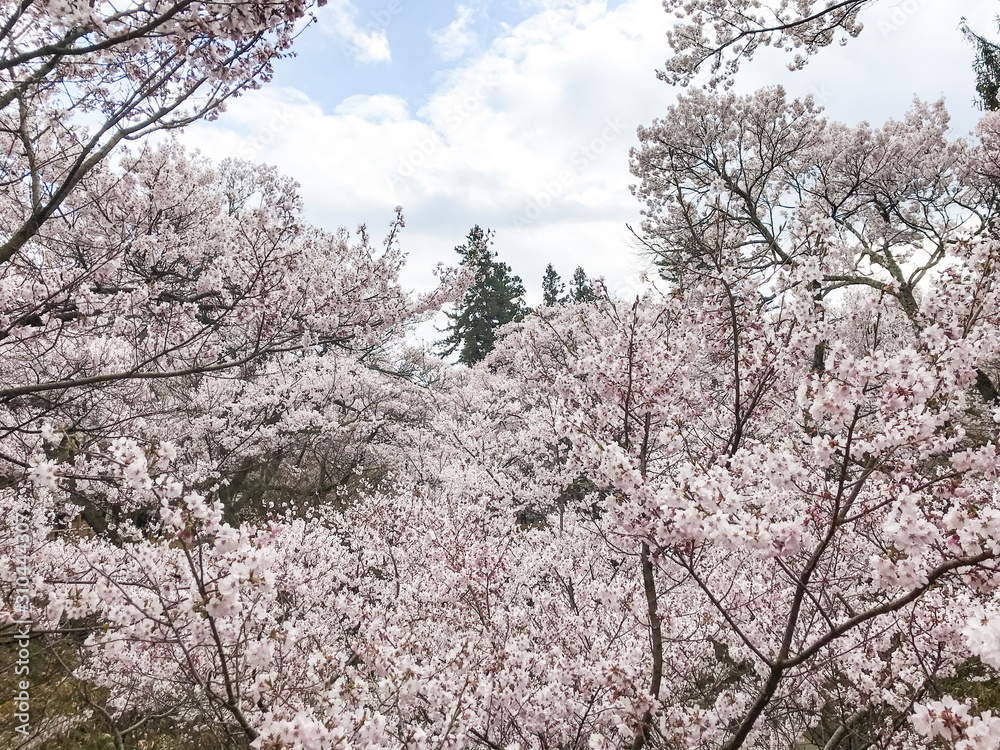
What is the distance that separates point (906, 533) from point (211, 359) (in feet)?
18.6

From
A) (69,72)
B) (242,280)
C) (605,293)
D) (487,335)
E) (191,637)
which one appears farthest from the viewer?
(487,335)

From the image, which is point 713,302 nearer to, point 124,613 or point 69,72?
point 69,72

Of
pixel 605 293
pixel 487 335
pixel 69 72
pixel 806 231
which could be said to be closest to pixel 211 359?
pixel 69 72

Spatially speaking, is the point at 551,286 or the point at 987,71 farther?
the point at 551,286

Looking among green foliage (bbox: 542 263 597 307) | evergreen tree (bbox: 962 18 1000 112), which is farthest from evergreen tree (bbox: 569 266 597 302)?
evergreen tree (bbox: 962 18 1000 112)

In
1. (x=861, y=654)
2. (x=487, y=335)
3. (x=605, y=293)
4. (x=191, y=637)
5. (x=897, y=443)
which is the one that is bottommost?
(x=861, y=654)

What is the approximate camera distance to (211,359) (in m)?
5.42

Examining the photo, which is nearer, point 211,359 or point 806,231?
point 806,231

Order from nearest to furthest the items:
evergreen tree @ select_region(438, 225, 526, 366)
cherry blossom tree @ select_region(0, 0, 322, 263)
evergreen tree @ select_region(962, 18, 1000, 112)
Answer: cherry blossom tree @ select_region(0, 0, 322, 263) → evergreen tree @ select_region(962, 18, 1000, 112) → evergreen tree @ select_region(438, 225, 526, 366)

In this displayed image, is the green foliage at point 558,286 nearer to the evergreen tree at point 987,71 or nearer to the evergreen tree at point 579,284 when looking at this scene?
the evergreen tree at point 579,284

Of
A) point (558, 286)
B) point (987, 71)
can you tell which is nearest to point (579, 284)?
point (558, 286)

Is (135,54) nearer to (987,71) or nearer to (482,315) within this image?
(987,71)

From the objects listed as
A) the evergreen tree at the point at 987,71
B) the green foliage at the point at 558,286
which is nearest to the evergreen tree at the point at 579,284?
the green foliage at the point at 558,286

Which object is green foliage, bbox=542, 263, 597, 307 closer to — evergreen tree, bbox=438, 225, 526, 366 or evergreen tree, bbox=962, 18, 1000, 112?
evergreen tree, bbox=438, 225, 526, 366
